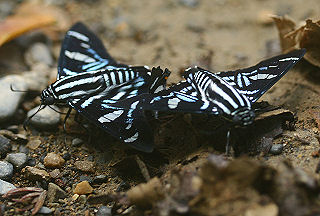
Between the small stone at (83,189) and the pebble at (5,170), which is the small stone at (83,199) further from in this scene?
the pebble at (5,170)

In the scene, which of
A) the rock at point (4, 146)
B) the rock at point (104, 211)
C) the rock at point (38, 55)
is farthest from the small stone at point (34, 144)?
the rock at point (38, 55)

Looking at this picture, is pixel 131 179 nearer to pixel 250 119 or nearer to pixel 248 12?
pixel 250 119

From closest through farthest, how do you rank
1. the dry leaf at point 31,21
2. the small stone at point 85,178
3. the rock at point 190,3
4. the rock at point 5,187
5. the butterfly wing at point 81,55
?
the rock at point 5,187 → the small stone at point 85,178 → the butterfly wing at point 81,55 → the dry leaf at point 31,21 → the rock at point 190,3

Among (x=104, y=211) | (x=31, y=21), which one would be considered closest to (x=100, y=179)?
(x=104, y=211)

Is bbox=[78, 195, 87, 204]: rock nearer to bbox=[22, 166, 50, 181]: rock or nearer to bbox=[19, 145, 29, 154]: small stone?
bbox=[22, 166, 50, 181]: rock

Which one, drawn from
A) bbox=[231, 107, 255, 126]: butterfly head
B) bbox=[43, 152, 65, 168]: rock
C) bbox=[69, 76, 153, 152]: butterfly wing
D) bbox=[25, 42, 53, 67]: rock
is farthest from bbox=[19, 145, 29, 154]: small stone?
bbox=[231, 107, 255, 126]: butterfly head
